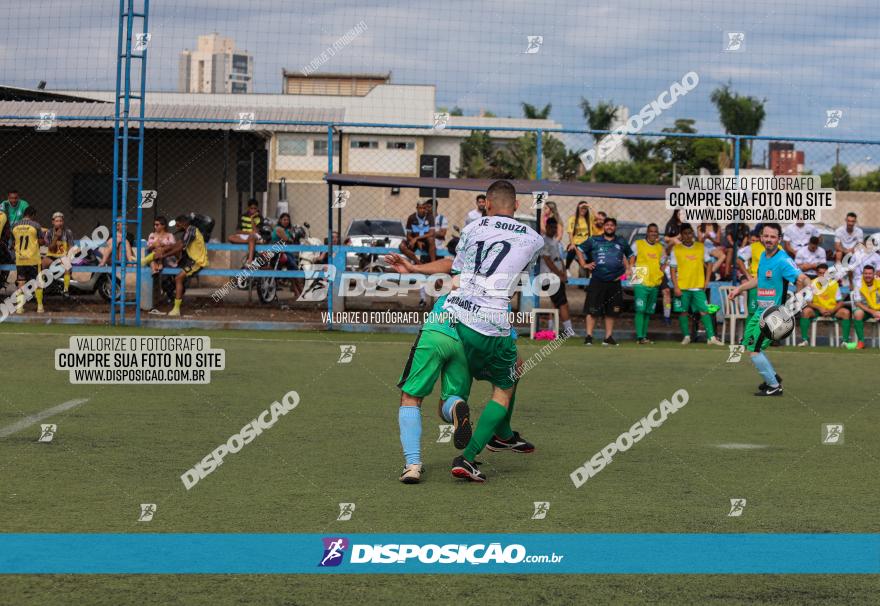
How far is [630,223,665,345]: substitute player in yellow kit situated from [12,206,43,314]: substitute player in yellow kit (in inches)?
381

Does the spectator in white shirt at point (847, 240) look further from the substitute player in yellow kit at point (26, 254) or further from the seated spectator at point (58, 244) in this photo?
the substitute player in yellow kit at point (26, 254)

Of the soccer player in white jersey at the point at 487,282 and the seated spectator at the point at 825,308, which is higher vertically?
the soccer player in white jersey at the point at 487,282

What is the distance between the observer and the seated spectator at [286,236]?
22.6 metres

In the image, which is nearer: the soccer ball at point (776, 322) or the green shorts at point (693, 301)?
the soccer ball at point (776, 322)

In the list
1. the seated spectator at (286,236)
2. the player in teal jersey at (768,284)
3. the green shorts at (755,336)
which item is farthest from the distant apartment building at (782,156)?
the green shorts at (755,336)

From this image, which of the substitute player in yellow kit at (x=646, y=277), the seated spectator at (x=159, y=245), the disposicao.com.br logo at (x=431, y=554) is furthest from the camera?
the seated spectator at (x=159, y=245)

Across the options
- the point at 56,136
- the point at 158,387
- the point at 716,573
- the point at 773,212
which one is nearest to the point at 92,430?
the point at 158,387

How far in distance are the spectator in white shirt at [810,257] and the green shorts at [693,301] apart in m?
2.15

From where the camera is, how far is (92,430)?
31.9 ft

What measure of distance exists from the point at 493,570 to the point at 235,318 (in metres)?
15.5

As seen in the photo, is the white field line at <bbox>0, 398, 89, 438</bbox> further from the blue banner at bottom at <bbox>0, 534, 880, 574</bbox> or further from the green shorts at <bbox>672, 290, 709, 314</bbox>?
the green shorts at <bbox>672, 290, 709, 314</bbox>

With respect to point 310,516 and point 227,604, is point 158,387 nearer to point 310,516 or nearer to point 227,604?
point 310,516

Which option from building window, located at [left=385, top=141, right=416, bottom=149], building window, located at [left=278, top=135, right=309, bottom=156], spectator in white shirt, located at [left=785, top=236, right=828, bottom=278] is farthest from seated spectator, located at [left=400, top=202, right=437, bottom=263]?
building window, located at [left=278, top=135, right=309, bottom=156]

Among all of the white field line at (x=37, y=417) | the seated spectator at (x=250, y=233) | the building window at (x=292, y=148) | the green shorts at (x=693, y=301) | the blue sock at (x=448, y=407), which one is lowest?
the white field line at (x=37, y=417)
